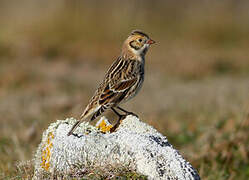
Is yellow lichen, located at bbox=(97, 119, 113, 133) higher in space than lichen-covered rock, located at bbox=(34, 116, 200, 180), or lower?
higher

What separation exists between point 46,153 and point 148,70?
10934 millimetres

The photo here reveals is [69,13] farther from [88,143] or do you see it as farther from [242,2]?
[88,143]

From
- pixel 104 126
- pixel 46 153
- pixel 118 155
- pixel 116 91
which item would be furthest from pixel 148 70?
pixel 118 155

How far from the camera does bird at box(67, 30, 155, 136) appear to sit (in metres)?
5.32

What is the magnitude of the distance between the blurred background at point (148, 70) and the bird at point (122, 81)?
0.95m

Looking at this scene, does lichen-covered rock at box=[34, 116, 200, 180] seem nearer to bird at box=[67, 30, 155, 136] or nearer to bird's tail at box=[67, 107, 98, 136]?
bird's tail at box=[67, 107, 98, 136]

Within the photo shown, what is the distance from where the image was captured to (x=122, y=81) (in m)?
5.62

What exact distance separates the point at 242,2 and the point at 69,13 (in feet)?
27.0

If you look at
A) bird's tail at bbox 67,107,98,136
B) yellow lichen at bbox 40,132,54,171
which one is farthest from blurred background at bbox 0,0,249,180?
bird's tail at bbox 67,107,98,136

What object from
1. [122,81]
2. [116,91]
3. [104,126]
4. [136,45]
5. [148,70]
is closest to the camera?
[104,126]

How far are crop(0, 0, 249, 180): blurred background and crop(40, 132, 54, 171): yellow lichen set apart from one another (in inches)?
6.1

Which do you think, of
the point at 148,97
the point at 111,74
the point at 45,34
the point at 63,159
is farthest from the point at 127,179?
the point at 45,34

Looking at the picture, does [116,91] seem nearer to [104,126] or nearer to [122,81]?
[122,81]

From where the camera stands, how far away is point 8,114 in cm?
939
